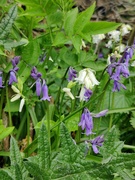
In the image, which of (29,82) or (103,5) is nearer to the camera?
(29,82)

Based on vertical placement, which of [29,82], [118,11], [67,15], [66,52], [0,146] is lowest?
[0,146]

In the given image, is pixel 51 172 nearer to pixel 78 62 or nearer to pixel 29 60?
pixel 29 60

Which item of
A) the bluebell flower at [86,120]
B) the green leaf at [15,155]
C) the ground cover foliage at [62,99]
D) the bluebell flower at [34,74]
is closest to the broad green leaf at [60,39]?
the ground cover foliage at [62,99]

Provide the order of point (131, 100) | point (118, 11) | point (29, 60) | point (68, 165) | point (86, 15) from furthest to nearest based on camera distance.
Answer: point (118, 11) < point (131, 100) < point (29, 60) < point (86, 15) < point (68, 165)

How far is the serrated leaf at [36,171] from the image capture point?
103 cm

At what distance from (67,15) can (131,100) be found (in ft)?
2.67

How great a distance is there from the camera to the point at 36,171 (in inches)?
41.8

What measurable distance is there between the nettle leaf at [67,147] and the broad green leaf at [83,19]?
60cm

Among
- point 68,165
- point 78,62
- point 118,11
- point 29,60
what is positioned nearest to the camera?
point 68,165

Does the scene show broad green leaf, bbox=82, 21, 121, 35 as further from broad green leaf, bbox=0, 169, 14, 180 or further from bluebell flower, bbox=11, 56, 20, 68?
broad green leaf, bbox=0, 169, 14, 180

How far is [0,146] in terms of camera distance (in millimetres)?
1900

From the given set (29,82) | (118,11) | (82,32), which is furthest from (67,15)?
(118,11)

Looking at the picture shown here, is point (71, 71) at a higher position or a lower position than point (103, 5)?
lower

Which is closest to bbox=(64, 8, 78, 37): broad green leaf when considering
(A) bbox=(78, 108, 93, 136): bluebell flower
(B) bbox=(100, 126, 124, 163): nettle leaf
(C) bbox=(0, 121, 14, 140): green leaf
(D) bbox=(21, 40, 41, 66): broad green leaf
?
(D) bbox=(21, 40, 41, 66): broad green leaf
